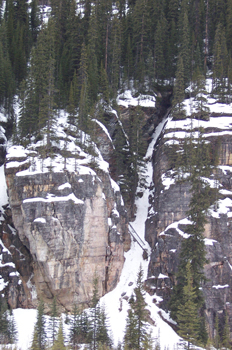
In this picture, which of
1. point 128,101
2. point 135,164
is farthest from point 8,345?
point 128,101

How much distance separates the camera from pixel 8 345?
30.1 m

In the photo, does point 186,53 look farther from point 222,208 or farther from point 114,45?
point 222,208

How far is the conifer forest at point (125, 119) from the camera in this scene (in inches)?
1261

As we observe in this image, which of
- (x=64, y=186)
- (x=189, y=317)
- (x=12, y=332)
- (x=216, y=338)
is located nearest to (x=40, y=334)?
(x=12, y=332)

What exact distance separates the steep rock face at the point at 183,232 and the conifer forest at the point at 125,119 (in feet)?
0.97

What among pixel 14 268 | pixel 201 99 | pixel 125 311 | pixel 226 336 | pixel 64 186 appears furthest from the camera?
pixel 201 99

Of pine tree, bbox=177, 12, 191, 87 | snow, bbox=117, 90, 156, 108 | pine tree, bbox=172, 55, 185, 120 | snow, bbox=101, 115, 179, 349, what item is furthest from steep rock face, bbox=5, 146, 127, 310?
pine tree, bbox=177, 12, 191, 87

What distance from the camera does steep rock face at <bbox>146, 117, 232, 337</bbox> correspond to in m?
38.3

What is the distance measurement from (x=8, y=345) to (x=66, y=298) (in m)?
8.15

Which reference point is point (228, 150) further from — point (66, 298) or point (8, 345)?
point (8, 345)

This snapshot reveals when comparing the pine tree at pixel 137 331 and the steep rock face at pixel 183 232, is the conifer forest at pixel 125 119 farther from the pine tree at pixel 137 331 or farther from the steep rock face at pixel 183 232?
the steep rock face at pixel 183 232

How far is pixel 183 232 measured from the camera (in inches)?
1599

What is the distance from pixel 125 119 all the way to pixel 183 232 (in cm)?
1989

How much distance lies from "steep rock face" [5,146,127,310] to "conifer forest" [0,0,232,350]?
31 centimetres
